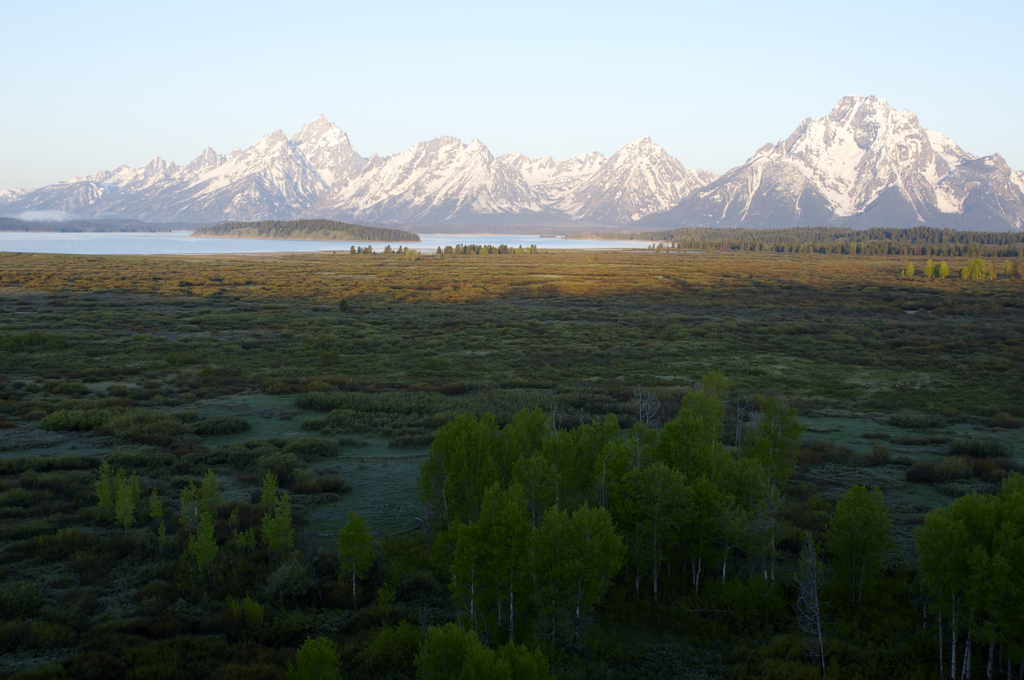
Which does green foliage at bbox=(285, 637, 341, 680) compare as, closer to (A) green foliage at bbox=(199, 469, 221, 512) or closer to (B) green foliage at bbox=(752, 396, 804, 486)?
(A) green foliage at bbox=(199, 469, 221, 512)

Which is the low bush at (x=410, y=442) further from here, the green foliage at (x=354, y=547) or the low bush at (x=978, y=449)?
the low bush at (x=978, y=449)

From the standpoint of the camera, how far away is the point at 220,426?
828 inches

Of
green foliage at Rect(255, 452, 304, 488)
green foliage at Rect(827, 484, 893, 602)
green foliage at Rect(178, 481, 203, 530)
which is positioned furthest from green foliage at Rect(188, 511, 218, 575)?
green foliage at Rect(827, 484, 893, 602)

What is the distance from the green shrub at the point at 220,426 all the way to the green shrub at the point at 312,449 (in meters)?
3.09

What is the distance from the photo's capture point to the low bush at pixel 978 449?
18.7m

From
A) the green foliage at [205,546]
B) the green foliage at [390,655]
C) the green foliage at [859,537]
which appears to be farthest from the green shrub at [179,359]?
the green foliage at [859,537]

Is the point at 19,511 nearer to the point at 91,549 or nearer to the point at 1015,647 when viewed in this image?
the point at 91,549

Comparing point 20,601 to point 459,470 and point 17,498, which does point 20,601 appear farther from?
point 459,470

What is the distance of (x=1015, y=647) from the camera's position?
8.16 m

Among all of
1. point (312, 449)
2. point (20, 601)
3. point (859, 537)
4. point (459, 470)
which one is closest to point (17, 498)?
point (20, 601)

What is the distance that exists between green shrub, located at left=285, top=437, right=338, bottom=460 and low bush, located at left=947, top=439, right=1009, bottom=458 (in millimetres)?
19076

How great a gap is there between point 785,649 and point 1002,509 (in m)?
3.78

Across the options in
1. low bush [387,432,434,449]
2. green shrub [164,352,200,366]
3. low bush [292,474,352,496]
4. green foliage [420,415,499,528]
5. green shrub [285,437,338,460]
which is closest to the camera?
green foliage [420,415,499,528]

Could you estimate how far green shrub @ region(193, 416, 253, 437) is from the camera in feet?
68.4
